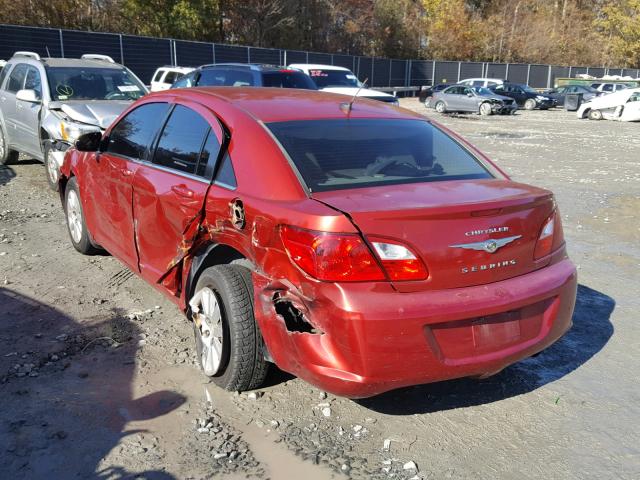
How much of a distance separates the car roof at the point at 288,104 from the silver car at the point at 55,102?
4402 millimetres

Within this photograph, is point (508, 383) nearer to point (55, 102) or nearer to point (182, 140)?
point (182, 140)

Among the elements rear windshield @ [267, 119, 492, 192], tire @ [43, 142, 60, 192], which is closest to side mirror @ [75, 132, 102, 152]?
rear windshield @ [267, 119, 492, 192]

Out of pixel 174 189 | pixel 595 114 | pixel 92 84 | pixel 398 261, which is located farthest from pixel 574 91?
pixel 398 261

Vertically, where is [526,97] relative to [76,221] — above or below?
below

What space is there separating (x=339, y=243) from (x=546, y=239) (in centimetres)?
127

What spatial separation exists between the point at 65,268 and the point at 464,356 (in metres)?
4.09

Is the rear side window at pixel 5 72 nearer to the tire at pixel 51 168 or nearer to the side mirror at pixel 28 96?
the side mirror at pixel 28 96

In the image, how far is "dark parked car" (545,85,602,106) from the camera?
3391cm

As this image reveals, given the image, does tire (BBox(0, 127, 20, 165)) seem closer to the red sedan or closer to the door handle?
the red sedan

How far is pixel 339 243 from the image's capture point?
2.80m

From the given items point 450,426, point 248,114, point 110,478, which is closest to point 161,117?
point 248,114

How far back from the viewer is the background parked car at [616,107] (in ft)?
85.1

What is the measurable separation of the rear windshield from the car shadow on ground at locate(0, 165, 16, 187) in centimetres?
740

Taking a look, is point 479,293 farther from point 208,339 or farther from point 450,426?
point 208,339
